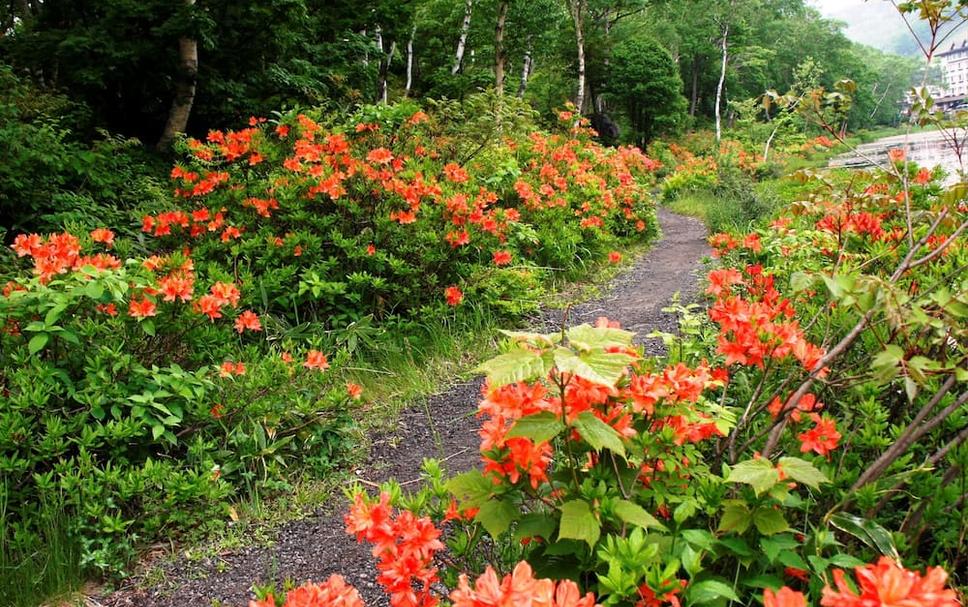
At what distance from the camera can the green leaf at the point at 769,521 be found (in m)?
1.21

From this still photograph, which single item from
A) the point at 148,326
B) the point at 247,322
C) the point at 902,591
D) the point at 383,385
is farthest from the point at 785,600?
the point at 383,385

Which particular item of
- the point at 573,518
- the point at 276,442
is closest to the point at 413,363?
the point at 276,442

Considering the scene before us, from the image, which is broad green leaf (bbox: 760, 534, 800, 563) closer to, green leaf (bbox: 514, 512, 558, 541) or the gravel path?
green leaf (bbox: 514, 512, 558, 541)

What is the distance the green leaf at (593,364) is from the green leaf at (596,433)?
141mm

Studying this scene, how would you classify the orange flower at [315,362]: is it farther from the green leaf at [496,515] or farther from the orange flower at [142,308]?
the green leaf at [496,515]

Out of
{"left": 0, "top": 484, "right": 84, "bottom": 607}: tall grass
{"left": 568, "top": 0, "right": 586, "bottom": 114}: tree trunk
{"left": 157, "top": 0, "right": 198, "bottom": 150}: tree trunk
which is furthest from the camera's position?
{"left": 568, "top": 0, "right": 586, "bottom": 114}: tree trunk

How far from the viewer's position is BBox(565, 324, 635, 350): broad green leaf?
46.3 inches

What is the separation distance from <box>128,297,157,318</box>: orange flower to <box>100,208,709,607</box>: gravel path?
3.38 ft

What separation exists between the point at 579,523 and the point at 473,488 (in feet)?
0.89

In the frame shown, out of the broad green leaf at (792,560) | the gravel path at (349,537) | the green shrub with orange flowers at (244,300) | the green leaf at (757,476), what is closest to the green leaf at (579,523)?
the green leaf at (757,476)

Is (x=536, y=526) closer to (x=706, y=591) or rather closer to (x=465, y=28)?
(x=706, y=591)

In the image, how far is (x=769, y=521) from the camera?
1.23 m

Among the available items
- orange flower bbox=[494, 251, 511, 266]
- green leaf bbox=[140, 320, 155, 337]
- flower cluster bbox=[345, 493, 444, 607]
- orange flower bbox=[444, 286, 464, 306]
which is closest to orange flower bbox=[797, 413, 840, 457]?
flower cluster bbox=[345, 493, 444, 607]

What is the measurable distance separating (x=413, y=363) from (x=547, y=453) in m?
2.58
